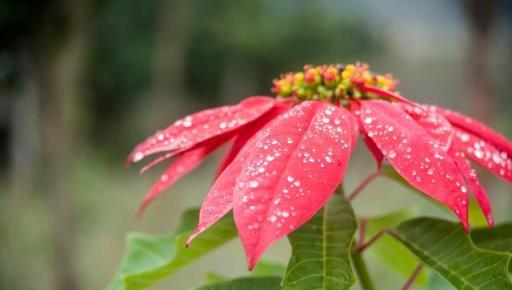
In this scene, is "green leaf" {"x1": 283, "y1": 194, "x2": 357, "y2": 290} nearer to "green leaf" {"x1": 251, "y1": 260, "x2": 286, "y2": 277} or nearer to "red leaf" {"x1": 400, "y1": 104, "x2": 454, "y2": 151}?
"red leaf" {"x1": 400, "y1": 104, "x2": 454, "y2": 151}

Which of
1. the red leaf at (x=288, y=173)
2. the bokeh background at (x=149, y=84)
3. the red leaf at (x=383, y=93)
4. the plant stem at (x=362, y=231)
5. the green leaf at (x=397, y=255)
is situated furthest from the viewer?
the bokeh background at (x=149, y=84)

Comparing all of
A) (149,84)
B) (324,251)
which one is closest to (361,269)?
(324,251)

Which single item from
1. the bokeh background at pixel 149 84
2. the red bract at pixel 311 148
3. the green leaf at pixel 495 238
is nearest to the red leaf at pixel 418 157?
the red bract at pixel 311 148

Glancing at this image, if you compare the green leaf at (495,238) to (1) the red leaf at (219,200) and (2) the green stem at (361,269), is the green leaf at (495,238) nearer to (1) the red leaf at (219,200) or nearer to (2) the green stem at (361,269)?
(2) the green stem at (361,269)

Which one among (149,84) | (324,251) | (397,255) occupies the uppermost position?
(324,251)

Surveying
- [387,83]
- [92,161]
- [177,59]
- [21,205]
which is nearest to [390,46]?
[177,59]

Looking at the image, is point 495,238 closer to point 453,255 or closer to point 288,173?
point 453,255

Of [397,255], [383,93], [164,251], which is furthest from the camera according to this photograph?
[397,255]
